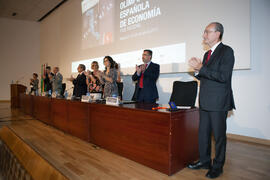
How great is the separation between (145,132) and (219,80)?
79 cm

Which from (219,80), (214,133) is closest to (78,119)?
(214,133)

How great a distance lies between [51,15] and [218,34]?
8175 mm

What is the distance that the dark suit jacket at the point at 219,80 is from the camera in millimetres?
1466

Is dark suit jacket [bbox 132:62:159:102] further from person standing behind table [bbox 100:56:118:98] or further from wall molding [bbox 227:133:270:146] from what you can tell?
wall molding [bbox 227:133:270:146]

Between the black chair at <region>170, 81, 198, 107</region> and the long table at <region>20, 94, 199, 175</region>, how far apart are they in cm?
32

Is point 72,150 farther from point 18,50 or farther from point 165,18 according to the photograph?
point 18,50

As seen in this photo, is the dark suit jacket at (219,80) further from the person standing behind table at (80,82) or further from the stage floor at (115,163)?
the person standing behind table at (80,82)

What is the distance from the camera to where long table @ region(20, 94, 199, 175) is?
1.55 meters

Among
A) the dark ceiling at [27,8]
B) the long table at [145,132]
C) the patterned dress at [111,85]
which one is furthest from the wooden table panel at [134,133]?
the dark ceiling at [27,8]

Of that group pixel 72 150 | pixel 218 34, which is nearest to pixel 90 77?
pixel 72 150

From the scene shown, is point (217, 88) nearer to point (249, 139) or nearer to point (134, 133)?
point (134, 133)

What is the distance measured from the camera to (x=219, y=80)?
4.76 ft

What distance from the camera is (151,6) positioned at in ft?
11.4

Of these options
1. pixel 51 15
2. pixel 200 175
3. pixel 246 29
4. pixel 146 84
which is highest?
pixel 51 15
